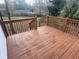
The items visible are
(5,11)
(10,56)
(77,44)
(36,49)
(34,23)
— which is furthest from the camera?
(5,11)

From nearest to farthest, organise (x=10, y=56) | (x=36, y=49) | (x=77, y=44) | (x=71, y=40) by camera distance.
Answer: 1. (x=10, y=56)
2. (x=36, y=49)
3. (x=77, y=44)
4. (x=71, y=40)

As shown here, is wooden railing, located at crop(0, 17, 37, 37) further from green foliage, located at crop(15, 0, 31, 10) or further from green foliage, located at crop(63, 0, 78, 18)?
green foliage, located at crop(63, 0, 78, 18)

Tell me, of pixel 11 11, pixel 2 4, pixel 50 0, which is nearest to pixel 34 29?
pixel 11 11

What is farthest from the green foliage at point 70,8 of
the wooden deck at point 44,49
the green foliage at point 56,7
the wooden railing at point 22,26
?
the wooden deck at point 44,49

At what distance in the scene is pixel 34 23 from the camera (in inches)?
172

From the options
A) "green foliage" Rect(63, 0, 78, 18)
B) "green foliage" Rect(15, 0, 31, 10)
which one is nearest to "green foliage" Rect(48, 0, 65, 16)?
"green foliage" Rect(63, 0, 78, 18)

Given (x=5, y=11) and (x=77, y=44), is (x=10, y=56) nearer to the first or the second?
(x=77, y=44)

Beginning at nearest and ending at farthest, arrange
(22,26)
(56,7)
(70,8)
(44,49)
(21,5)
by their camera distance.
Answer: (44,49), (22,26), (21,5), (70,8), (56,7)

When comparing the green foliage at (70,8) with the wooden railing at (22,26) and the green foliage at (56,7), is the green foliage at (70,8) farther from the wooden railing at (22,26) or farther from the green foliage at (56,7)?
the wooden railing at (22,26)

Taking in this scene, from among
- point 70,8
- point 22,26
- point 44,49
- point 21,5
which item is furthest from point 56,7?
point 44,49

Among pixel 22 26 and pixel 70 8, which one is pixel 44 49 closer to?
pixel 22 26

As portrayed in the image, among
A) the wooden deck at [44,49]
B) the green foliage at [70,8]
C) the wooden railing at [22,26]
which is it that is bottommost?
the wooden deck at [44,49]

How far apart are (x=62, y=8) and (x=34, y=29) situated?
3.14 meters

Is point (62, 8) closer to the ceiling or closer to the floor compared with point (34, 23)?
closer to the ceiling
